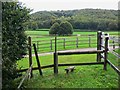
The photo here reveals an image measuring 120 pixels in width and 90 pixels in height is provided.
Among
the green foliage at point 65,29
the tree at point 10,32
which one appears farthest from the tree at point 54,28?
the tree at point 10,32

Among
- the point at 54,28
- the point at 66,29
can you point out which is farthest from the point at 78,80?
the point at 66,29

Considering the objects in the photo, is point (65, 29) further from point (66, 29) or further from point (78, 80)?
point (78, 80)

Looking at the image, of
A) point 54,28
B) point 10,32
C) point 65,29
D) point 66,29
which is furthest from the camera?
point 66,29

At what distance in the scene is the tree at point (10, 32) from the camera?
3.76 meters

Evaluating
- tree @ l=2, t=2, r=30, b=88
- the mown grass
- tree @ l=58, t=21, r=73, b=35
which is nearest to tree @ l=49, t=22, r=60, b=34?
tree @ l=58, t=21, r=73, b=35

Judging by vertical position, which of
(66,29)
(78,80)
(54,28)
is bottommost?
(78,80)

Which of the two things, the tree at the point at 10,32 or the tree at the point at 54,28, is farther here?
the tree at the point at 54,28

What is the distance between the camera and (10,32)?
4215 mm

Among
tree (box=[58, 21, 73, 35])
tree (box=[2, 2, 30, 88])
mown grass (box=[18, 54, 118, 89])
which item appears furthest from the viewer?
tree (box=[58, 21, 73, 35])

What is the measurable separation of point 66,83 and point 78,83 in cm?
30

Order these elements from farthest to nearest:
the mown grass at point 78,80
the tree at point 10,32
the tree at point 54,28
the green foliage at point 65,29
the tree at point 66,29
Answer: the tree at point 66,29 < the green foliage at point 65,29 < the tree at point 54,28 < the mown grass at point 78,80 < the tree at point 10,32

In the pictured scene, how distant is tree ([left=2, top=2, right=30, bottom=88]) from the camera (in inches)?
148

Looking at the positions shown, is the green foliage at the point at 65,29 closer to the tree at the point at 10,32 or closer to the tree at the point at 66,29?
the tree at the point at 66,29

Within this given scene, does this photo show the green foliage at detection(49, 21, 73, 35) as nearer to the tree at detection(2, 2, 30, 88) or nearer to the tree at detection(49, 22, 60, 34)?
the tree at detection(49, 22, 60, 34)
